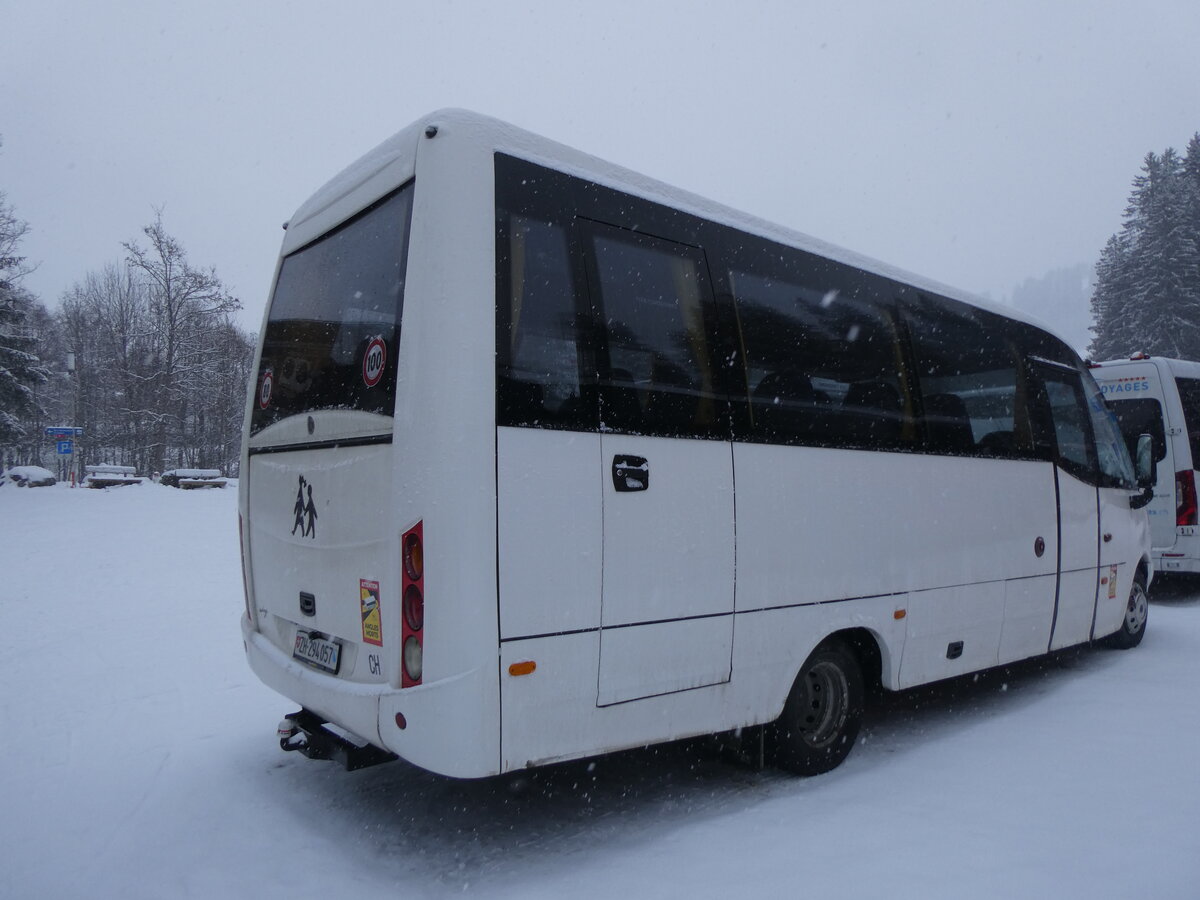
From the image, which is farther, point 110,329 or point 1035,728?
point 110,329

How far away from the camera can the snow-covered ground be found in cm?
339

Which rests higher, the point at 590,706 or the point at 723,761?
the point at 590,706

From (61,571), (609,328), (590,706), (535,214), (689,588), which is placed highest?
(535,214)

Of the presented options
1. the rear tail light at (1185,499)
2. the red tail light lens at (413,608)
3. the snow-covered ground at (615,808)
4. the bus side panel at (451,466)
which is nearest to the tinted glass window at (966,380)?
the snow-covered ground at (615,808)

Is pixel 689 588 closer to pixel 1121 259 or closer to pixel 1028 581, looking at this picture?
pixel 1028 581

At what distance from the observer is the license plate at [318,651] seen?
12.2 feet

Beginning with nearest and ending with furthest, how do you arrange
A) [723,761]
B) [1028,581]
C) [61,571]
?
[723,761]
[1028,581]
[61,571]

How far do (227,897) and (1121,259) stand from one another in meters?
49.6

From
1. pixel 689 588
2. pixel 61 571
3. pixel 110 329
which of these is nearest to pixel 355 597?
pixel 689 588

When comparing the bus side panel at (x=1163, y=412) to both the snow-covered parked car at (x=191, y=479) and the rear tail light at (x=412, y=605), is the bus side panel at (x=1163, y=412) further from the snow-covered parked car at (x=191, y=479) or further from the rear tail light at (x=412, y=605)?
the snow-covered parked car at (x=191, y=479)

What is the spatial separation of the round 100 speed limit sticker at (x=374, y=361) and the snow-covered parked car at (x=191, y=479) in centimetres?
3299

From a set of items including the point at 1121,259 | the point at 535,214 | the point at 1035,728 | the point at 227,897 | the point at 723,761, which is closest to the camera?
the point at 227,897

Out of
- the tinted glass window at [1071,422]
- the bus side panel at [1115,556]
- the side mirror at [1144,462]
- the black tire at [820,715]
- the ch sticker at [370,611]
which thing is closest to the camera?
the ch sticker at [370,611]

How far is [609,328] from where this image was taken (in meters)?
3.64
